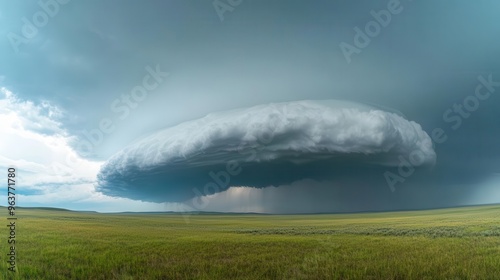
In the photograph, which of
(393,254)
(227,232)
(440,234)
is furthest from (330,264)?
(440,234)

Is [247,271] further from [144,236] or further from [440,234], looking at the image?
[440,234]

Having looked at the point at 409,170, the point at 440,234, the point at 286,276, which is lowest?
the point at 286,276

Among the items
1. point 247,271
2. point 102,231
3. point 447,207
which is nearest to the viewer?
point 247,271

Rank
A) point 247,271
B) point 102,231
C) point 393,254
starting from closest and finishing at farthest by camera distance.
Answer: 1. point 247,271
2. point 393,254
3. point 102,231

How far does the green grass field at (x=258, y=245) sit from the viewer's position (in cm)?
562

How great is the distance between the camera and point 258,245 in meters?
6.48

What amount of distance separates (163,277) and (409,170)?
5.18 meters

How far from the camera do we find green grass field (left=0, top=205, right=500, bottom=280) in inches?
221

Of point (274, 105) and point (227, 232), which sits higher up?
point (274, 105)

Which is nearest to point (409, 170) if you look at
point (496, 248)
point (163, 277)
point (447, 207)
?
point (447, 207)

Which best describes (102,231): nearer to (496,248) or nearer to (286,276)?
(286,276)

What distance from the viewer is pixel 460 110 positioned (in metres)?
6.77

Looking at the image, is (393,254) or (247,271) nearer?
(247,271)

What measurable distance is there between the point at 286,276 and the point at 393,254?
213cm
